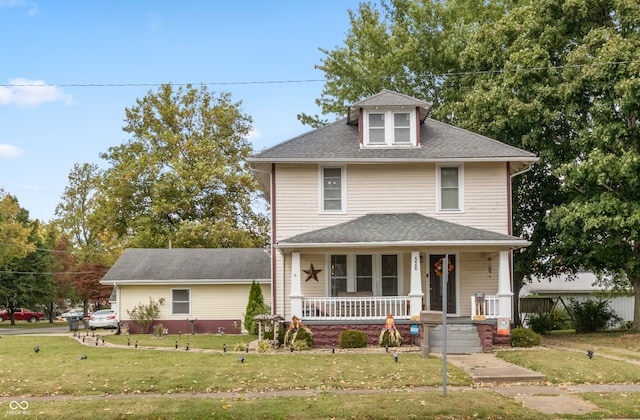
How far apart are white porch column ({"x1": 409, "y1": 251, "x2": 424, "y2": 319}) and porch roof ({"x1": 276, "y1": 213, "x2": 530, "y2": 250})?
587mm

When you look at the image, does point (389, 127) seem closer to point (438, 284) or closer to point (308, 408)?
point (438, 284)

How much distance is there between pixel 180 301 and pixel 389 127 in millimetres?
13231

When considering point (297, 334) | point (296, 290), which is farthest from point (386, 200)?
point (297, 334)

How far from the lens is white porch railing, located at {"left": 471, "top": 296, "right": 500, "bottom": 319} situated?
19219 millimetres

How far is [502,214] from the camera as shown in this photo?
21906mm

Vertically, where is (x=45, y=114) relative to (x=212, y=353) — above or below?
above

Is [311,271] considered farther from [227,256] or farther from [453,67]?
[453,67]

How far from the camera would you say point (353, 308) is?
20.8 m

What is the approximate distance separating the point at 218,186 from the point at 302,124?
24.1ft

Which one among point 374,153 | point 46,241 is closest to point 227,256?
point 374,153

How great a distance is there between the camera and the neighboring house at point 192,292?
2919cm

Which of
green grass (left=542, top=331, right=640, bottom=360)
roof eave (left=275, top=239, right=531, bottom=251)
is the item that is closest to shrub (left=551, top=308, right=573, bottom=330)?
green grass (left=542, top=331, right=640, bottom=360)

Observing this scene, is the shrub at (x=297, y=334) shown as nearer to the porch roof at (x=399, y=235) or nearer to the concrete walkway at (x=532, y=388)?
the porch roof at (x=399, y=235)

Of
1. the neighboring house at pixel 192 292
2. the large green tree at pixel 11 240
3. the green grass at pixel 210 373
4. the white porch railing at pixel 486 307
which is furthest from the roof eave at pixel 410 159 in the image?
the large green tree at pixel 11 240
